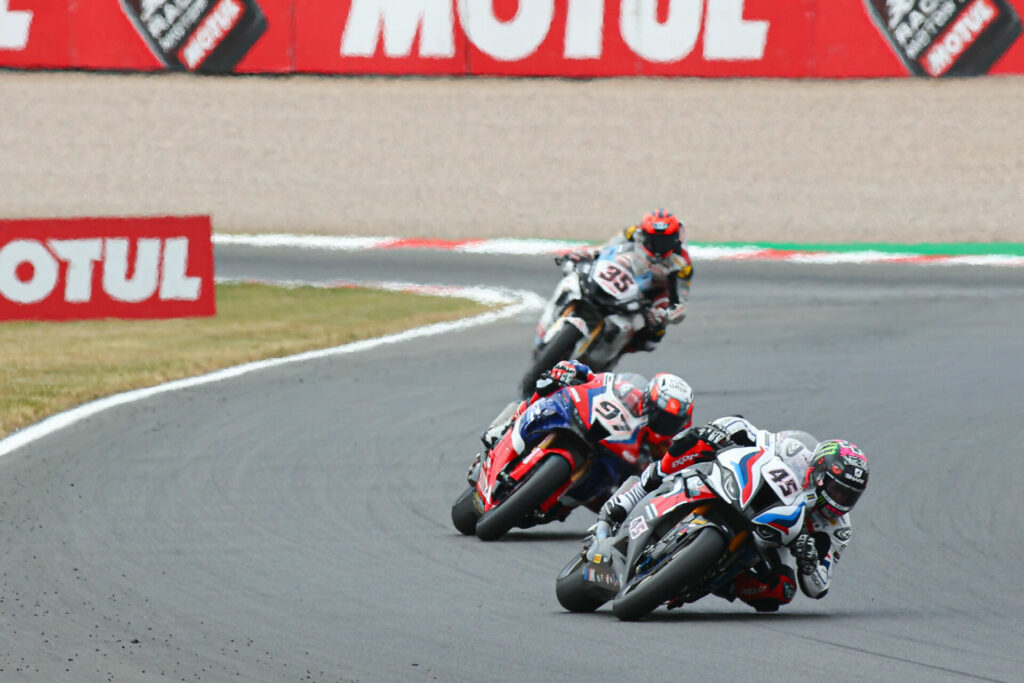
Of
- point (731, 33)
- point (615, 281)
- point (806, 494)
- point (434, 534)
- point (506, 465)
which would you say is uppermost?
point (806, 494)

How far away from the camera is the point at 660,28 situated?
86.4 ft

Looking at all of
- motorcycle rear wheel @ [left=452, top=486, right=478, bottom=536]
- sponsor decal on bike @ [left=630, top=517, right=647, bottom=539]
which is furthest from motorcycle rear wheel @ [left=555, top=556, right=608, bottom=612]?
motorcycle rear wheel @ [left=452, top=486, right=478, bottom=536]

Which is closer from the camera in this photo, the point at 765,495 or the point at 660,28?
the point at 765,495

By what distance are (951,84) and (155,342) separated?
13071 millimetres

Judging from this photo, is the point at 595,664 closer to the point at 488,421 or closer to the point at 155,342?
the point at 488,421

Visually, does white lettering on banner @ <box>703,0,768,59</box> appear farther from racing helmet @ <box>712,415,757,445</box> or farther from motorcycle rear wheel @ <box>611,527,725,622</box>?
motorcycle rear wheel @ <box>611,527,725,622</box>

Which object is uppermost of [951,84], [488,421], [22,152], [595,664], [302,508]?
[595,664]

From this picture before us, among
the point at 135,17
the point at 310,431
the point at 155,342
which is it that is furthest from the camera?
the point at 135,17

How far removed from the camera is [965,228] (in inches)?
992

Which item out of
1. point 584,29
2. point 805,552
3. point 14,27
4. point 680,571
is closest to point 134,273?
point 584,29

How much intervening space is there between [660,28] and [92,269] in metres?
10.3


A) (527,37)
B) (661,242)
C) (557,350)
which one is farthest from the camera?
(527,37)

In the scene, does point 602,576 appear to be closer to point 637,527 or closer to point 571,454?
point 637,527

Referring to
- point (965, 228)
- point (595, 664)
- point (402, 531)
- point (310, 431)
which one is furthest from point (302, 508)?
point (965, 228)
